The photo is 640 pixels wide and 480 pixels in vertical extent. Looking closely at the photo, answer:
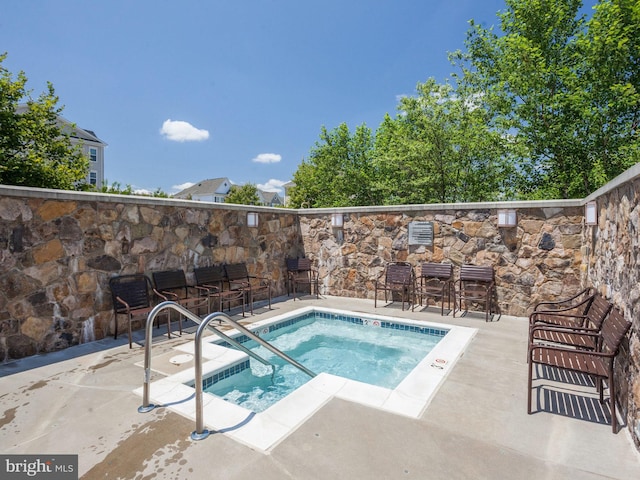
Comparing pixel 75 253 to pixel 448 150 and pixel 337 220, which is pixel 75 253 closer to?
pixel 337 220

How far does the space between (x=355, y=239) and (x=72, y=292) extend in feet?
17.0

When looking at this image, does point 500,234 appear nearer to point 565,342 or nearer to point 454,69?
point 565,342

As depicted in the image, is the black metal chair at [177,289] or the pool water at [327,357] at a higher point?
the black metal chair at [177,289]

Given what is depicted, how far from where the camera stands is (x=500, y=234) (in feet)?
20.5

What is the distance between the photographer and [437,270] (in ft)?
21.8

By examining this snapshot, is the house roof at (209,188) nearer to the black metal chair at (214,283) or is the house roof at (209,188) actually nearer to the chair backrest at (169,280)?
the black metal chair at (214,283)

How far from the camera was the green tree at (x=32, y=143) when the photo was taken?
1016 cm

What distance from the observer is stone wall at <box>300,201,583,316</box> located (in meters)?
5.79

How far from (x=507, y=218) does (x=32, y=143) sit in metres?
14.2

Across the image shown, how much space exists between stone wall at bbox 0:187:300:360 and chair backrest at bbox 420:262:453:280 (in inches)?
162

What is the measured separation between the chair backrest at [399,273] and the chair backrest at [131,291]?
4.35 meters

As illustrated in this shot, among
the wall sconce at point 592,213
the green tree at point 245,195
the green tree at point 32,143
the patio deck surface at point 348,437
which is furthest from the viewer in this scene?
the green tree at point 245,195

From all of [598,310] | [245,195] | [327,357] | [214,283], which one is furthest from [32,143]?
[245,195]

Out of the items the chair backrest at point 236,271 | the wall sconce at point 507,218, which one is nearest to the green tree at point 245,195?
the chair backrest at point 236,271
